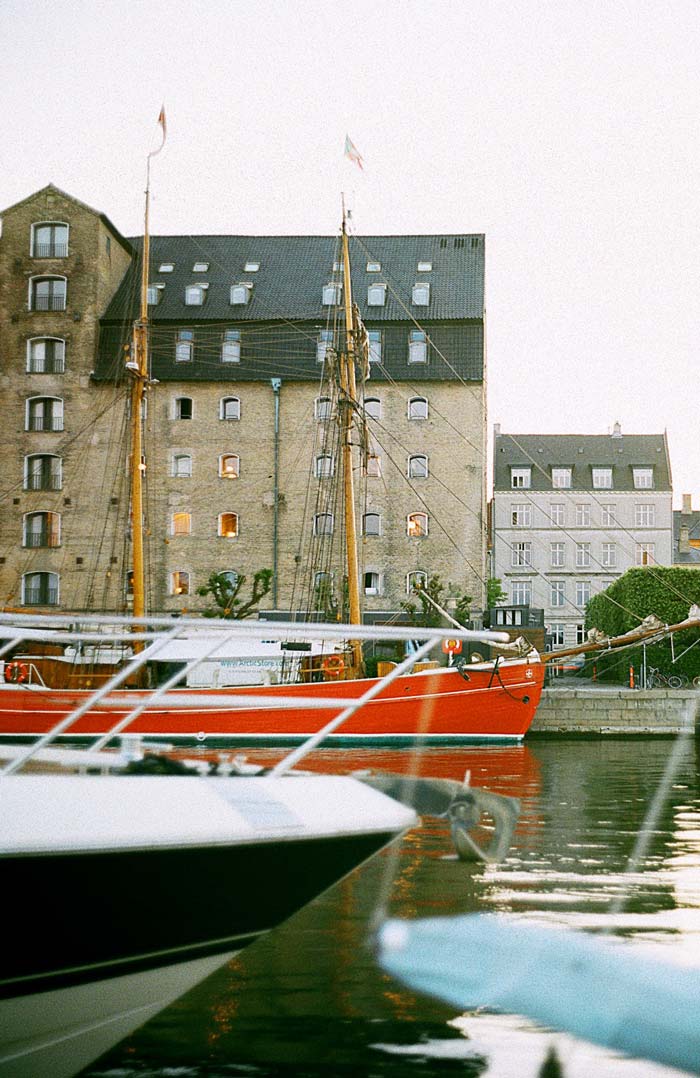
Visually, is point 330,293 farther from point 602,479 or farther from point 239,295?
point 602,479

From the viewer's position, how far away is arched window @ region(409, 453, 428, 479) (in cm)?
4616

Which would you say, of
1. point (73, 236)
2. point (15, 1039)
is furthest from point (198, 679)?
point (15, 1039)

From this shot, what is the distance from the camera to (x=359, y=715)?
93.0 feet

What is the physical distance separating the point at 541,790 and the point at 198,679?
16.4 m

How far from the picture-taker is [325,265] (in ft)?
166

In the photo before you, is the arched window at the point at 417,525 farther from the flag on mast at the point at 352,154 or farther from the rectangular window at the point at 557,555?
the rectangular window at the point at 557,555

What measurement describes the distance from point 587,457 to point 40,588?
43651 mm

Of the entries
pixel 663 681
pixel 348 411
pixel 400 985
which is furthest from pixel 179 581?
pixel 400 985

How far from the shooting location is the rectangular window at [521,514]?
241ft

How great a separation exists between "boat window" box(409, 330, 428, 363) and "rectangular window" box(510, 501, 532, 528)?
28308mm

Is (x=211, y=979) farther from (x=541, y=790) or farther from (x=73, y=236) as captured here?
(x=73, y=236)

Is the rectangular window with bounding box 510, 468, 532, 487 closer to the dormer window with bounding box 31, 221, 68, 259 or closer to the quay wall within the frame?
the dormer window with bounding box 31, 221, 68, 259

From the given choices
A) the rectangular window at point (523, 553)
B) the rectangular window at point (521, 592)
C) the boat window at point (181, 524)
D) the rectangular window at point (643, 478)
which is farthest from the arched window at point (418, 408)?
the rectangular window at point (643, 478)

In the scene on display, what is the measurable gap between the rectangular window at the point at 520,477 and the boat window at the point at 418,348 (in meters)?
28.8
